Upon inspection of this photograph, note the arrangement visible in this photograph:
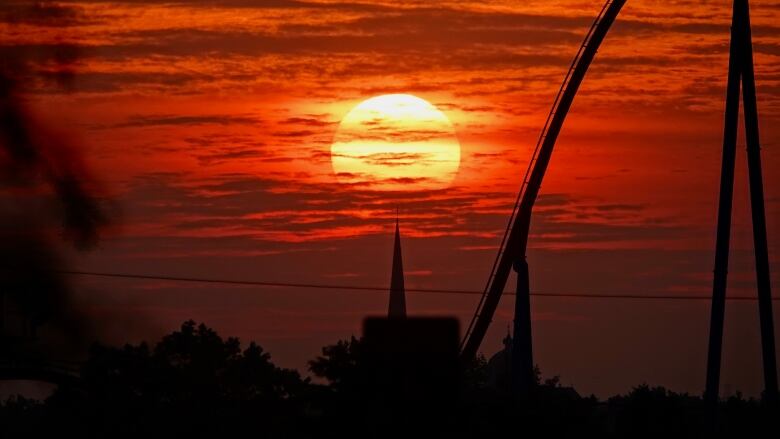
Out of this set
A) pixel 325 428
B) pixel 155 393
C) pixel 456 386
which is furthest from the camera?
pixel 155 393

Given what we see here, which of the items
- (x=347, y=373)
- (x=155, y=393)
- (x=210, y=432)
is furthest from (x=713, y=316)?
(x=155, y=393)

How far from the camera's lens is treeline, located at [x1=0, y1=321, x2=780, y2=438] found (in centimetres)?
6391

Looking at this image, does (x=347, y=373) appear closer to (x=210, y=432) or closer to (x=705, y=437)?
(x=705, y=437)

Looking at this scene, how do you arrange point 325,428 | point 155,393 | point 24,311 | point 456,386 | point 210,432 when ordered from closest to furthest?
point 456,386 < point 325,428 < point 24,311 < point 210,432 < point 155,393

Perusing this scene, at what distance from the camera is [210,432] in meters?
91.9

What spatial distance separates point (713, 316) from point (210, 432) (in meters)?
34.4

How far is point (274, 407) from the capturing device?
104812mm

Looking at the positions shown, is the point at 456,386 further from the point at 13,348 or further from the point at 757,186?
the point at 13,348

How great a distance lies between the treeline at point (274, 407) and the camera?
2516 inches

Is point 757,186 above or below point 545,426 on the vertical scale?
above

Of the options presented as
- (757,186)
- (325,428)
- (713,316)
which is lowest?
(325,428)

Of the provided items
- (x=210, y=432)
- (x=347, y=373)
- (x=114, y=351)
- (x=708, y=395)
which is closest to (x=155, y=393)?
(x=114, y=351)

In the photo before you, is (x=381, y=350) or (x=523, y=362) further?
(x=523, y=362)

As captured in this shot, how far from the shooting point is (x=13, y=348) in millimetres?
87875
